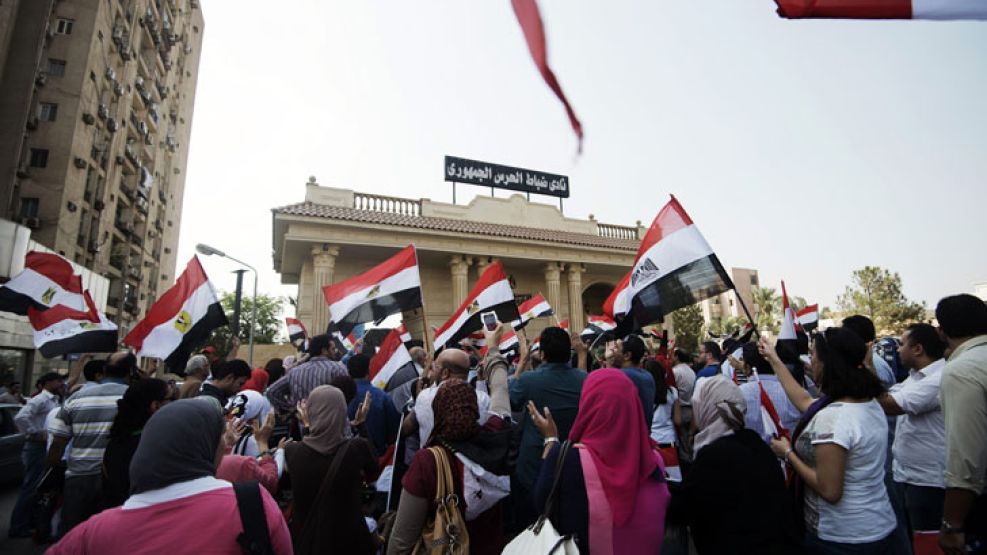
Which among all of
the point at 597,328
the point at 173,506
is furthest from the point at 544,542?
the point at 597,328

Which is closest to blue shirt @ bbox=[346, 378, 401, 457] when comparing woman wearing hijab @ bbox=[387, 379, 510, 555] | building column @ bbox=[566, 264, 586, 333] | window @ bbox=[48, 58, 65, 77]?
woman wearing hijab @ bbox=[387, 379, 510, 555]

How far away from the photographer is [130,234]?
29141mm

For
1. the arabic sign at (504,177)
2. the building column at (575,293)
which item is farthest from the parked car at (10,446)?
the building column at (575,293)

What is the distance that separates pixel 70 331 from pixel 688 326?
95.3 feet

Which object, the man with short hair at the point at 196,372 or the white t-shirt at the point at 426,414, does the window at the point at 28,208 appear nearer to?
the man with short hair at the point at 196,372

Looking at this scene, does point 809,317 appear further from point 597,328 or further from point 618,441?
point 618,441

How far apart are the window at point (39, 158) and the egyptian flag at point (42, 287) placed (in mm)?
19016

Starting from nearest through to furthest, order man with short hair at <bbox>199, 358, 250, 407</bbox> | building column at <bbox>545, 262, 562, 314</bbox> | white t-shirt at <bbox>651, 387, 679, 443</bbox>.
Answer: man with short hair at <bbox>199, 358, 250, 407</bbox> → white t-shirt at <bbox>651, 387, 679, 443</bbox> → building column at <bbox>545, 262, 562, 314</bbox>

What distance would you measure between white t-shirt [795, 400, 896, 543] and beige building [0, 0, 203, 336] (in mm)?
26449

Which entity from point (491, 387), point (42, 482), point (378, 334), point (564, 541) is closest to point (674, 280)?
point (491, 387)

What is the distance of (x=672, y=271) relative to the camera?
4.42m

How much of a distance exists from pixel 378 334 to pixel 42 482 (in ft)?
47.4

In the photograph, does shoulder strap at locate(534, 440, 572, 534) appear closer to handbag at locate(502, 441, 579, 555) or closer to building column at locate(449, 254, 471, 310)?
handbag at locate(502, 441, 579, 555)

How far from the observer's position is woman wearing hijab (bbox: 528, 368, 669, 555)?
7.40 feet
